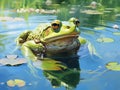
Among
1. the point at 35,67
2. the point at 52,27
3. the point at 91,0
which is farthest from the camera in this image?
the point at 91,0

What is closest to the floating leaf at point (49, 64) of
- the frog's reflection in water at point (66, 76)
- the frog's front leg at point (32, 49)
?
the frog's reflection in water at point (66, 76)

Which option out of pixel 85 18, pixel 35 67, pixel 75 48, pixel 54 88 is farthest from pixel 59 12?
pixel 54 88

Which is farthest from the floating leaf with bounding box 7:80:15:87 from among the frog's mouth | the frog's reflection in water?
the frog's mouth

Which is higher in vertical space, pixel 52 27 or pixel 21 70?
pixel 52 27

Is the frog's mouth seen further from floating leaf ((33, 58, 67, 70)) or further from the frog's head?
floating leaf ((33, 58, 67, 70))

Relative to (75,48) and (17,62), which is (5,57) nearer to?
(17,62)

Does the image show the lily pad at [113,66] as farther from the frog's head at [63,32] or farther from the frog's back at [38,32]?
the frog's back at [38,32]
